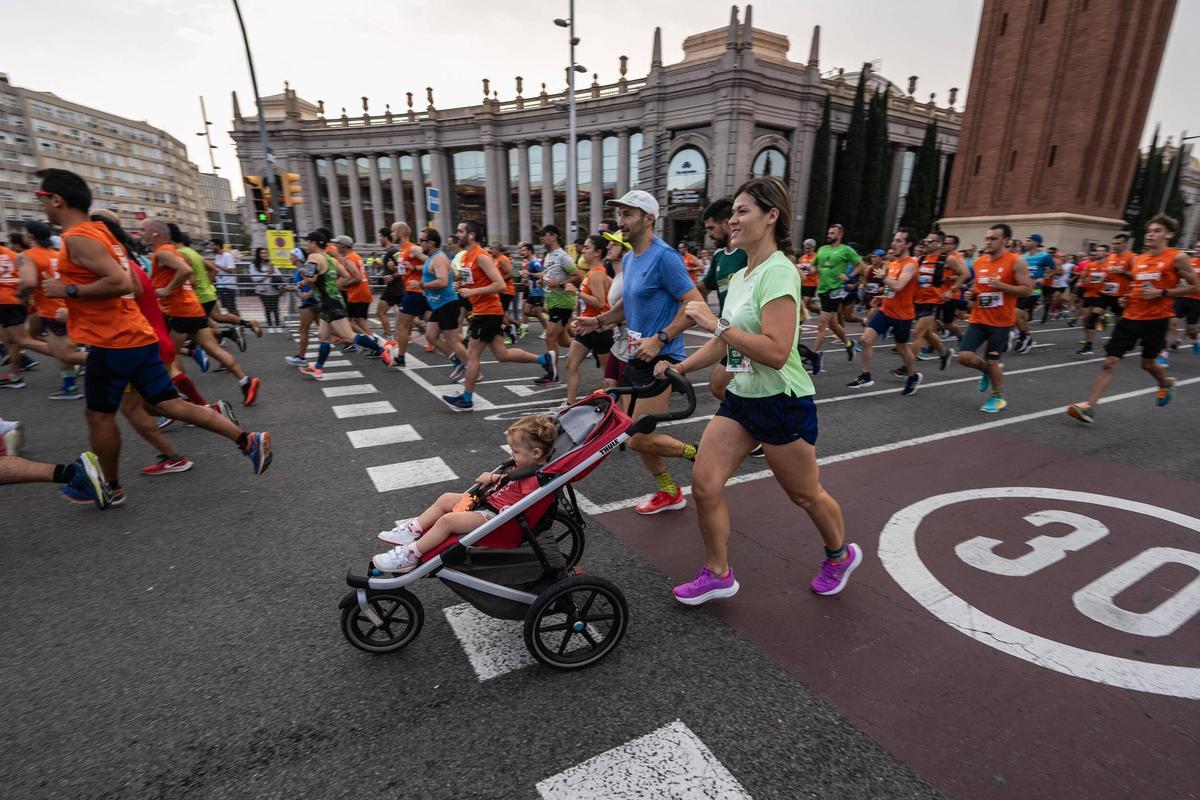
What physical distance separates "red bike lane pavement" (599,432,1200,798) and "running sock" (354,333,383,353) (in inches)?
259

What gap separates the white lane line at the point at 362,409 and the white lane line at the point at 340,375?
172 cm

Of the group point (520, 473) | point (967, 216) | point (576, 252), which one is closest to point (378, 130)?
point (576, 252)

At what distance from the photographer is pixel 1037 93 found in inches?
1298

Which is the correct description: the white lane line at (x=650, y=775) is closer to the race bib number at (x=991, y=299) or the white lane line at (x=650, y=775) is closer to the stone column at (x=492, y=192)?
the race bib number at (x=991, y=299)

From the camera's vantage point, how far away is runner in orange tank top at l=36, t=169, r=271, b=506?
12.1 ft

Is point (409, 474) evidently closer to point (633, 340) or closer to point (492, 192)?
point (633, 340)

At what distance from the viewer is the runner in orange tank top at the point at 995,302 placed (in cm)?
656

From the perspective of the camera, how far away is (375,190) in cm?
5984

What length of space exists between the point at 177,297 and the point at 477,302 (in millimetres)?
Result: 3423

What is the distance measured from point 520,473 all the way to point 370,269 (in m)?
28.6

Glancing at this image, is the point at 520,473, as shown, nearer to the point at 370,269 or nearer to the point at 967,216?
the point at 370,269

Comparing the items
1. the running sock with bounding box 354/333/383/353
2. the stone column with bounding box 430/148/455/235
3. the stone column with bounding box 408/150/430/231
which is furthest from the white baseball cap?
the stone column with bounding box 408/150/430/231

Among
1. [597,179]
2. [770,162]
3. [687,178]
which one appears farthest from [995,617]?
[597,179]

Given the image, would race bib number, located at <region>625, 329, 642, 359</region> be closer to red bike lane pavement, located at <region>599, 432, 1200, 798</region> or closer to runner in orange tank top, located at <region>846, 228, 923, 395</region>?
red bike lane pavement, located at <region>599, 432, 1200, 798</region>
